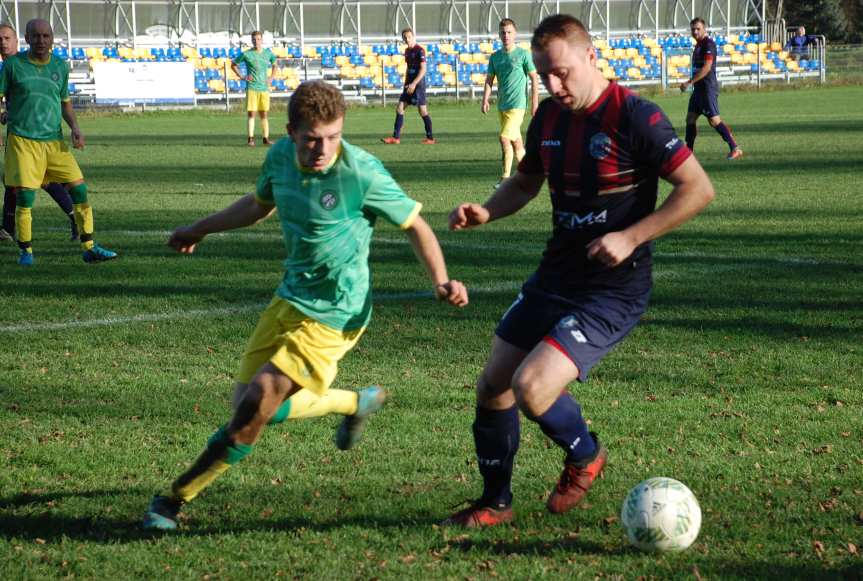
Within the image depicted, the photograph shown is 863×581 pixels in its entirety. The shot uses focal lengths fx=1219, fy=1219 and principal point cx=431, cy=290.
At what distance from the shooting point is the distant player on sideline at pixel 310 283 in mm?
4250

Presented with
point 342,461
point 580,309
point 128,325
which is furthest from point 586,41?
point 128,325

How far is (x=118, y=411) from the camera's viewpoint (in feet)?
19.5

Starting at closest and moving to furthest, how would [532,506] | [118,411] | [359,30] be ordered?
[532,506], [118,411], [359,30]

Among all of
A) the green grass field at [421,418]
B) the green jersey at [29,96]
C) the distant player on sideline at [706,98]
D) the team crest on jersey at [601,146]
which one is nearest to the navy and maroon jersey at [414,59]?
the distant player on sideline at [706,98]

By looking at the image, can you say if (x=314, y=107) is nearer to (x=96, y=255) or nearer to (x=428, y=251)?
(x=428, y=251)

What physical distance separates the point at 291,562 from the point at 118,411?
219 centimetres

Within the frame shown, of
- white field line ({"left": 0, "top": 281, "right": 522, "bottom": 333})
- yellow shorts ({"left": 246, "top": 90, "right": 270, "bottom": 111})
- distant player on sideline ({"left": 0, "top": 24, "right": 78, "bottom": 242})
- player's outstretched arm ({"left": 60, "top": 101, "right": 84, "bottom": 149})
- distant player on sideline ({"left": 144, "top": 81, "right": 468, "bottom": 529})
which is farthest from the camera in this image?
yellow shorts ({"left": 246, "top": 90, "right": 270, "bottom": 111})

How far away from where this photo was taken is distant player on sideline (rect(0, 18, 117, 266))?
402 inches

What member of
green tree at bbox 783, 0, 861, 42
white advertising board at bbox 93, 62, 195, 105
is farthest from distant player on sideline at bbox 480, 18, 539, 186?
green tree at bbox 783, 0, 861, 42

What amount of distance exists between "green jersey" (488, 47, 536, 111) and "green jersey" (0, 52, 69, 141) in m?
7.42

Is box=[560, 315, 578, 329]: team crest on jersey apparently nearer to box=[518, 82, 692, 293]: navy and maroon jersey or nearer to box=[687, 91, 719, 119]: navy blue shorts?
box=[518, 82, 692, 293]: navy and maroon jersey

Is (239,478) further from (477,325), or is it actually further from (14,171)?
(14,171)

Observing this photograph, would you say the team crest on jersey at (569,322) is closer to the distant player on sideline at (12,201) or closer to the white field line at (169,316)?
the white field line at (169,316)

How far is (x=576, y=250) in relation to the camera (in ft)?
14.4
